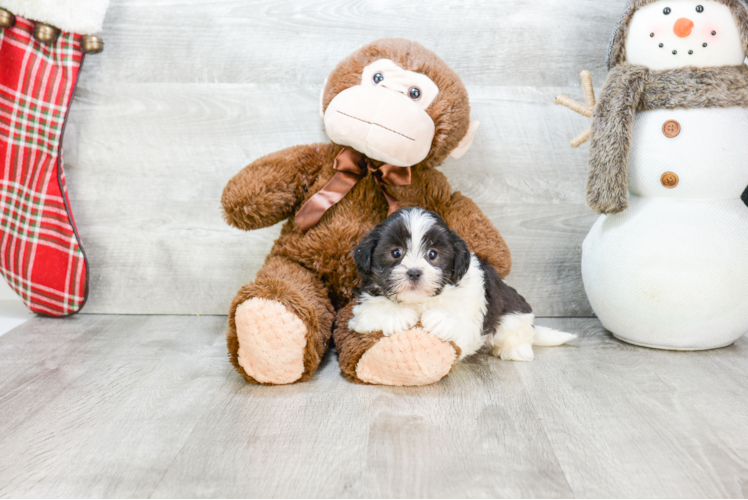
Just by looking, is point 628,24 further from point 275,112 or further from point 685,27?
point 275,112

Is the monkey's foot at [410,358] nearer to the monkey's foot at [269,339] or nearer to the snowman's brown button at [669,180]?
the monkey's foot at [269,339]

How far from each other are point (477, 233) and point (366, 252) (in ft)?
1.01

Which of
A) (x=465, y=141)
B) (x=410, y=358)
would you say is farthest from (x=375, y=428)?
(x=465, y=141)

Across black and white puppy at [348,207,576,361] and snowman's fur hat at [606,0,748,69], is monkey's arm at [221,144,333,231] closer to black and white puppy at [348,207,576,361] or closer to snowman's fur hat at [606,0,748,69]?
black and white puppy at [348,207,576,361]

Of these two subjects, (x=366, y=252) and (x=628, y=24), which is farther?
(x=628, y=24)

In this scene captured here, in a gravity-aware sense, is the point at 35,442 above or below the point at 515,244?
below

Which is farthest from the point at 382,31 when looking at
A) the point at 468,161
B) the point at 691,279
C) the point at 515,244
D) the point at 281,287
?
the point at 691,279

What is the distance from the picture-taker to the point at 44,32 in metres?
1.52

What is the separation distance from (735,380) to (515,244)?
2.01 feet

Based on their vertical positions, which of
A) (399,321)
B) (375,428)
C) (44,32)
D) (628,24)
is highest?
(628,24)

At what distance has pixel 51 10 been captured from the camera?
150 cm

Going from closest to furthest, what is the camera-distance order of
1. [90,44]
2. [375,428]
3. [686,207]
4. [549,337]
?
[375,428], [686,207], [549,337], [90,44]

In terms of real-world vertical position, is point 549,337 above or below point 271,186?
below

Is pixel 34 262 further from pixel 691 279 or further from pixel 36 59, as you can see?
pixel 691 279
